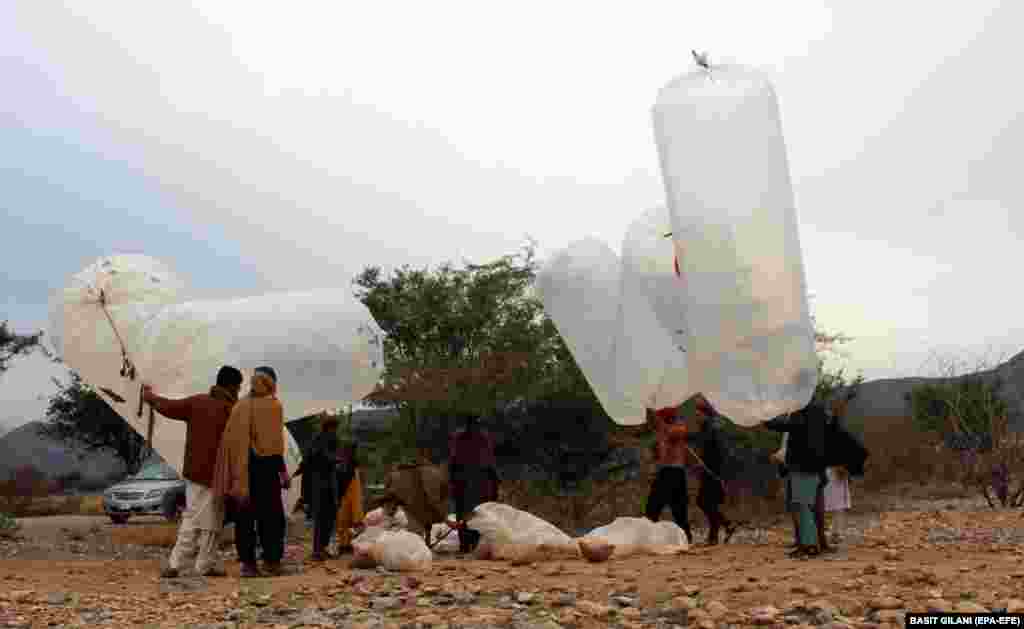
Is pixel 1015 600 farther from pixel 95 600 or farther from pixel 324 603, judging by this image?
pixel 95 600

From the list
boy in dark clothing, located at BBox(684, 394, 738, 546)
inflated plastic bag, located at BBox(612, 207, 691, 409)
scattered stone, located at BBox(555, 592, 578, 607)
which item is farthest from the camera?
boy in dark clothing, located at BBox(684, 394, 738, 546)

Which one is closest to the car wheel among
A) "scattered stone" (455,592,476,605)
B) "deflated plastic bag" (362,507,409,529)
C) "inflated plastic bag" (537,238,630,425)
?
"deflated plastic bag" (362,507,409,529)

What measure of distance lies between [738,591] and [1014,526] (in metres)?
7.06

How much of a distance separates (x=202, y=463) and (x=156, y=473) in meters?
13.9

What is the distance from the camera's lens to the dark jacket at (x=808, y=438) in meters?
8.70

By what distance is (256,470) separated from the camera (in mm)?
8922

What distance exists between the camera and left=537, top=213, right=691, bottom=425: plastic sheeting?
9.52 m

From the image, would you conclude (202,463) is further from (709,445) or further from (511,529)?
(709,445)

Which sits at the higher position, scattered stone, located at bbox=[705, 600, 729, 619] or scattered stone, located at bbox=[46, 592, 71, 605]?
scattered stone, located at bbox=[46, 592, 71, 605]

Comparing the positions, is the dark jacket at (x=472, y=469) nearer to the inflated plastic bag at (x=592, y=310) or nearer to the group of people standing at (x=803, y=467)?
the group of people standing at (x=803, y=467)

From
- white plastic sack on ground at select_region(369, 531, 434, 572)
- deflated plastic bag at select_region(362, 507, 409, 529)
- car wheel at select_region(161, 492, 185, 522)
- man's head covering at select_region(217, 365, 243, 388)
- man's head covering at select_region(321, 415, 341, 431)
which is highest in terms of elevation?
man's head covering at select_region(217, 365, 243, 388)

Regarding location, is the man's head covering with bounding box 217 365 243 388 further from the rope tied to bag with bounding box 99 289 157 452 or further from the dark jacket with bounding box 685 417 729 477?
the dark jacket with bounding box 685 417 729 477

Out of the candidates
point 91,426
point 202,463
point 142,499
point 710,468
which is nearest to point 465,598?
point 202,463

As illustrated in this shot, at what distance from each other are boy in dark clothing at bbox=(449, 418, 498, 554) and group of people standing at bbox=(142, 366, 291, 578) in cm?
241
